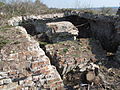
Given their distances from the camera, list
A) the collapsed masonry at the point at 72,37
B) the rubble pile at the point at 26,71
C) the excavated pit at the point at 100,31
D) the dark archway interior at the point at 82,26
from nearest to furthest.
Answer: the rubble pile at the point at 26,71, the collapsed masonry at the point at 72,37, the excavated pit at the point at 100,31, the dark archway interior at the point at 82,26

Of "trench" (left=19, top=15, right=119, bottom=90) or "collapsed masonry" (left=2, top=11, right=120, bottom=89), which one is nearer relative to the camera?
"collapsed masonry" (left=2, top=11, right=120, bottom=89)

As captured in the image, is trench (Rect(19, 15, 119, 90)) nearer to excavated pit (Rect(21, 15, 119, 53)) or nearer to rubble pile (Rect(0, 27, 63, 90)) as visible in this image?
excavated pit (Rect(21, 15, 119, 53))

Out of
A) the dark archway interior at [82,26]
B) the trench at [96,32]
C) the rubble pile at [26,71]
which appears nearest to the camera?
the rubble pile at [26,71]

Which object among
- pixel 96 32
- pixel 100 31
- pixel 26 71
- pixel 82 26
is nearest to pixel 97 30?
pixel 96 32

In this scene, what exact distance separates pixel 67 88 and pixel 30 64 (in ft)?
5.04

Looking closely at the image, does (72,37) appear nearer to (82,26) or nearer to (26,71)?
(82,26)

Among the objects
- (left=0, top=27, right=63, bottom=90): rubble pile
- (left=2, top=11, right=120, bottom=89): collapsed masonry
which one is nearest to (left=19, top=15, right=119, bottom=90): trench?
(left=2, top=11, right=120, bottom=89): collapsed masonry

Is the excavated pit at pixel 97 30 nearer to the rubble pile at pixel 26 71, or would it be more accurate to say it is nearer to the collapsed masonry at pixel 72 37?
the collapsed masonry at pixel 72 37

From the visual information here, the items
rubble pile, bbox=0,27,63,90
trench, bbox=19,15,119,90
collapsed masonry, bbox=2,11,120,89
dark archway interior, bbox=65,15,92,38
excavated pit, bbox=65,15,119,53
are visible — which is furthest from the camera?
dark archway interior, bbox=65,15,92,38

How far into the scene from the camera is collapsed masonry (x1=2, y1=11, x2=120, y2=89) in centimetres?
449

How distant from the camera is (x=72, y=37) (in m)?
7.05

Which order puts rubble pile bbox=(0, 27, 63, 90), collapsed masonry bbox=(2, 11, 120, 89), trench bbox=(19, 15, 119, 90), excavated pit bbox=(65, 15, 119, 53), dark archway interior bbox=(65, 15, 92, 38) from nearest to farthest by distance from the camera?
rubble pile bbox=(0, 27, 63, 90), collapsed masonry bbox=(2, 11, 120, 89), trench bbox=(19, 15, 119, 90), excavated pit bbox=(65, 15, 119, 53), dark archway interior bbox=(65, 15, 92, 38)

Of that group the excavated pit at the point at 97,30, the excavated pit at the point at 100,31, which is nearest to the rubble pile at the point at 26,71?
the excavated pit at the point at 97,30

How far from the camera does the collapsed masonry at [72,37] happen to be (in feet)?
14.7
